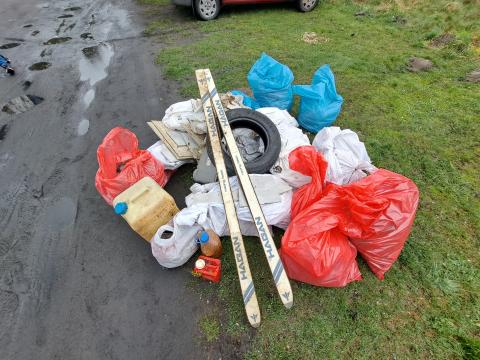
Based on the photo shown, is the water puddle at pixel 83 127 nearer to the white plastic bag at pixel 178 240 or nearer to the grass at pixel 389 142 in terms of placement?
the grass at pixel 389 142

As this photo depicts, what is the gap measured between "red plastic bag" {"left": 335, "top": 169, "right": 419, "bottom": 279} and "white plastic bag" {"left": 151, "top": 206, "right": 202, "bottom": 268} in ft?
3.99

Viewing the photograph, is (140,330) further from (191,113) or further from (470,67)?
(470,67)

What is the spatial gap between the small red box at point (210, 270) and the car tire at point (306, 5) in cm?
642

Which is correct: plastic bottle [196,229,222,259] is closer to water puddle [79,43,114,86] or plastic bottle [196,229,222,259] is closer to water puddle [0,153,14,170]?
water puddle [0,153,14,170]

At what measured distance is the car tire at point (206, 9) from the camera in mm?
6183

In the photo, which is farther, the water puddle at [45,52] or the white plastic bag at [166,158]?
the water puddle at [45,52]

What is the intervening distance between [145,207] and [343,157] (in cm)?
189

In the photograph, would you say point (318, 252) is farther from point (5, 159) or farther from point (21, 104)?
point (21, 104)

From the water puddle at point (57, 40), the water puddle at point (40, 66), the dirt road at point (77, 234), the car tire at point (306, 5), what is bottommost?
the dirt road at point (77, 234)

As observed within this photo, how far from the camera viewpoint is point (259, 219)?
238 centimetres

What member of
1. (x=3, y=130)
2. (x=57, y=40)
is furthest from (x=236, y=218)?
(x=57, y=40)

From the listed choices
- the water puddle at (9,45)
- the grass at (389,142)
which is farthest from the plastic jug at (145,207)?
the water puddle at (9,45)

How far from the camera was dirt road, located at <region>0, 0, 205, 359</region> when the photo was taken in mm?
2219

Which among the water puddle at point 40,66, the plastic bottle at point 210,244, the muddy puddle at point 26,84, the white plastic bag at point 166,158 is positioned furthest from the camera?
the water puddle at point 40,66
